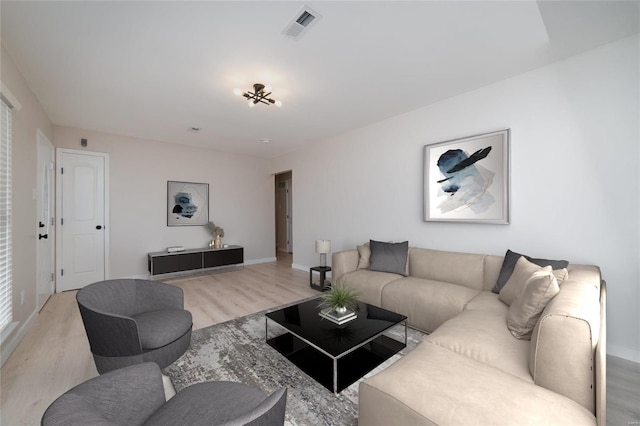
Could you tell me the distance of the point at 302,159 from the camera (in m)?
5.57

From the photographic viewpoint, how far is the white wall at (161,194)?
4605 mm

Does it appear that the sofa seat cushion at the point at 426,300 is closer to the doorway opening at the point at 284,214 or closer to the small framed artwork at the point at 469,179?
the small framed artwork at the point at 469,179

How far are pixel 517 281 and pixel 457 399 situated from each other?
4.66 ft

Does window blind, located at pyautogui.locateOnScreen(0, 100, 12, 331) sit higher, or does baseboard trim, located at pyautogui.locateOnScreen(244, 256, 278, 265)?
window blind, located at pyautogui.locateOnScreen(0, 100, 12, 331)

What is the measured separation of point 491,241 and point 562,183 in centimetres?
85

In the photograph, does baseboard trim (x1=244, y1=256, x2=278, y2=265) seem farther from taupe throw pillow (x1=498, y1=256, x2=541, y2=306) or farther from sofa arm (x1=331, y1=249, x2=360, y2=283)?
taupe throw pillow (x1=498, y1=256, x2=541, y2=306)

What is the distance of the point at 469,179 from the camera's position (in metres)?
3.10

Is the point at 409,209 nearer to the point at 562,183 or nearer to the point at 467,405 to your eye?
the point at 562,183

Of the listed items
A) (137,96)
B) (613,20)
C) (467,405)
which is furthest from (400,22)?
(137,96)

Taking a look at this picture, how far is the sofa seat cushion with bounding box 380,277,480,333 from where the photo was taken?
2.47 metres

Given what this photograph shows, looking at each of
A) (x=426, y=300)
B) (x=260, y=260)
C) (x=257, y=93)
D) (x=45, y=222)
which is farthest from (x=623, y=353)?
(x=45, y=222)

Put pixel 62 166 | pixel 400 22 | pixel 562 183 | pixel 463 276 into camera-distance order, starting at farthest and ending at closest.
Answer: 1. pixel 62 166
2. pixel 463 276
3. pixel 562 183
4. pixel 400 22

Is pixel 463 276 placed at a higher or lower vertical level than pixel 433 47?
lower

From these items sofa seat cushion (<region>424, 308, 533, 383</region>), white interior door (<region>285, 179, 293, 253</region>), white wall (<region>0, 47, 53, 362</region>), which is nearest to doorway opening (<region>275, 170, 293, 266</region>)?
white interior door (<region>285, 179, 293, 253</region>)
